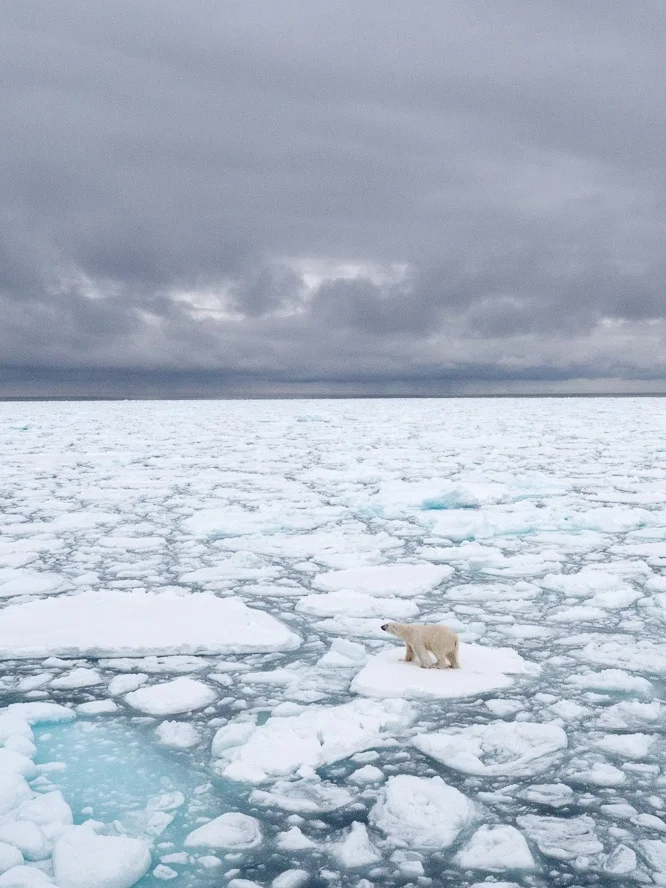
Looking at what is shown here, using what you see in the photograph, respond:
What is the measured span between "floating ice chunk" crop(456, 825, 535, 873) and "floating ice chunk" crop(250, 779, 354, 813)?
404 mm

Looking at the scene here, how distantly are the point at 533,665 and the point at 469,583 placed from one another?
1.40 metres

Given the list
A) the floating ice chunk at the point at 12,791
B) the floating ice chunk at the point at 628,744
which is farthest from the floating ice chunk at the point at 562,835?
the floating ice chunk at the point at 12,791

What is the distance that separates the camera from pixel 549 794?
7.04ft

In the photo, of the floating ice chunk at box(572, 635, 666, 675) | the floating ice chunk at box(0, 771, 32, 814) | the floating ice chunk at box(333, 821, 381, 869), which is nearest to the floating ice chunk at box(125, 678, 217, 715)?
the floating ice chunk at box(0, 771, 32, 814)

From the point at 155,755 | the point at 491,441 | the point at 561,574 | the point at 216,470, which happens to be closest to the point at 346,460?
the point at 216,470

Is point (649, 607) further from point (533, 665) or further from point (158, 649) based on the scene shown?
point (158, 649)

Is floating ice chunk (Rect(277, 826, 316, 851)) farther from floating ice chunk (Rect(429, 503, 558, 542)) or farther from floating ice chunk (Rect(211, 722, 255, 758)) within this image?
floating ice chunk (Rect(429, 503, 558, 542))

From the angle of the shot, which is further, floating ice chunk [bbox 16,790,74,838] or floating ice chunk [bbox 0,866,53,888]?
floating ice chunk [bbox 16,790,74,838]

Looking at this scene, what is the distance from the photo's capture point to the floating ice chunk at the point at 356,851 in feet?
6.01

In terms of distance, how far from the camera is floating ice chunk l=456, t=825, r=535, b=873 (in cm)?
181

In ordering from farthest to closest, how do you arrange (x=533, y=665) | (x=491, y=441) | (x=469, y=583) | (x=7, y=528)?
(x=491, y=441)
(x=7, y=528)
(x=469, y=583)
(x=533, y=665)

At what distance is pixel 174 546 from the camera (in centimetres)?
562

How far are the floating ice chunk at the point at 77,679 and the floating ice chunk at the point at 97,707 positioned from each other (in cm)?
20

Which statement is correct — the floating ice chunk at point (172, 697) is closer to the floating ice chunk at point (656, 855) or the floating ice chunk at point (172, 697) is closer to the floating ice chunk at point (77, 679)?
the floating ice chunk at point (77, 679)
